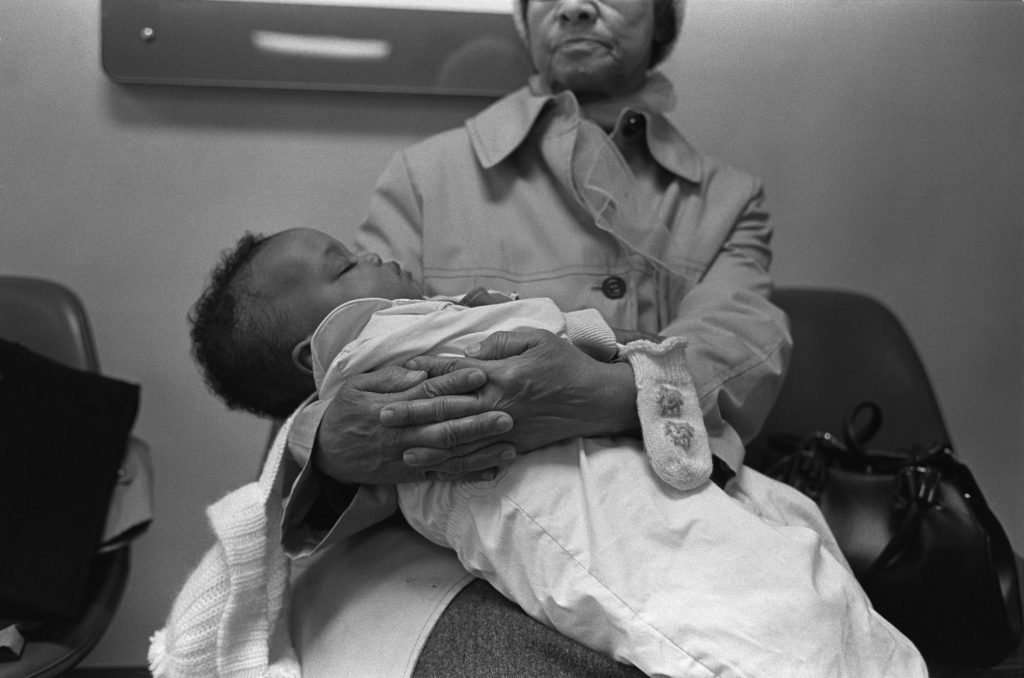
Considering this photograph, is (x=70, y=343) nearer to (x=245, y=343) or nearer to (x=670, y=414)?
(x=245, y=343)

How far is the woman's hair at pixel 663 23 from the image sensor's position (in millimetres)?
1695

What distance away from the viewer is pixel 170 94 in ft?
6.43

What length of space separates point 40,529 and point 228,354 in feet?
1.51

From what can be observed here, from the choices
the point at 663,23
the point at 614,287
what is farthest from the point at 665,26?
the point at 614,287

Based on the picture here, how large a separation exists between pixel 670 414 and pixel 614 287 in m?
0.43

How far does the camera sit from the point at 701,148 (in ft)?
7.00

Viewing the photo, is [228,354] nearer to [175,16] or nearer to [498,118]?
[498,118]

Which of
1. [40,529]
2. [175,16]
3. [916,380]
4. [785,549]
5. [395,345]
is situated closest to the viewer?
[785,549]

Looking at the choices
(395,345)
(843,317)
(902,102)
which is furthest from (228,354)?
(902,102)

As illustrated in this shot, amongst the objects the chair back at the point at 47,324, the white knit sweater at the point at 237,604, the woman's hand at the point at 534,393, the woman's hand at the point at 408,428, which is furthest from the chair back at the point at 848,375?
the chair back at the point at 47,324

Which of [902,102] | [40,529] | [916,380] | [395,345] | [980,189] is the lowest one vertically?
[40,529]

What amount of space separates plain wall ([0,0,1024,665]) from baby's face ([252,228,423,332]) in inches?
30.1

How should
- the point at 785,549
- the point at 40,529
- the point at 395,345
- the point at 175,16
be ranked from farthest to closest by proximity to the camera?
the point at 175,16, the point at 40,529, the point at 395,345, the point at 785,549

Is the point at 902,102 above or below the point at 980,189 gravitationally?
above
